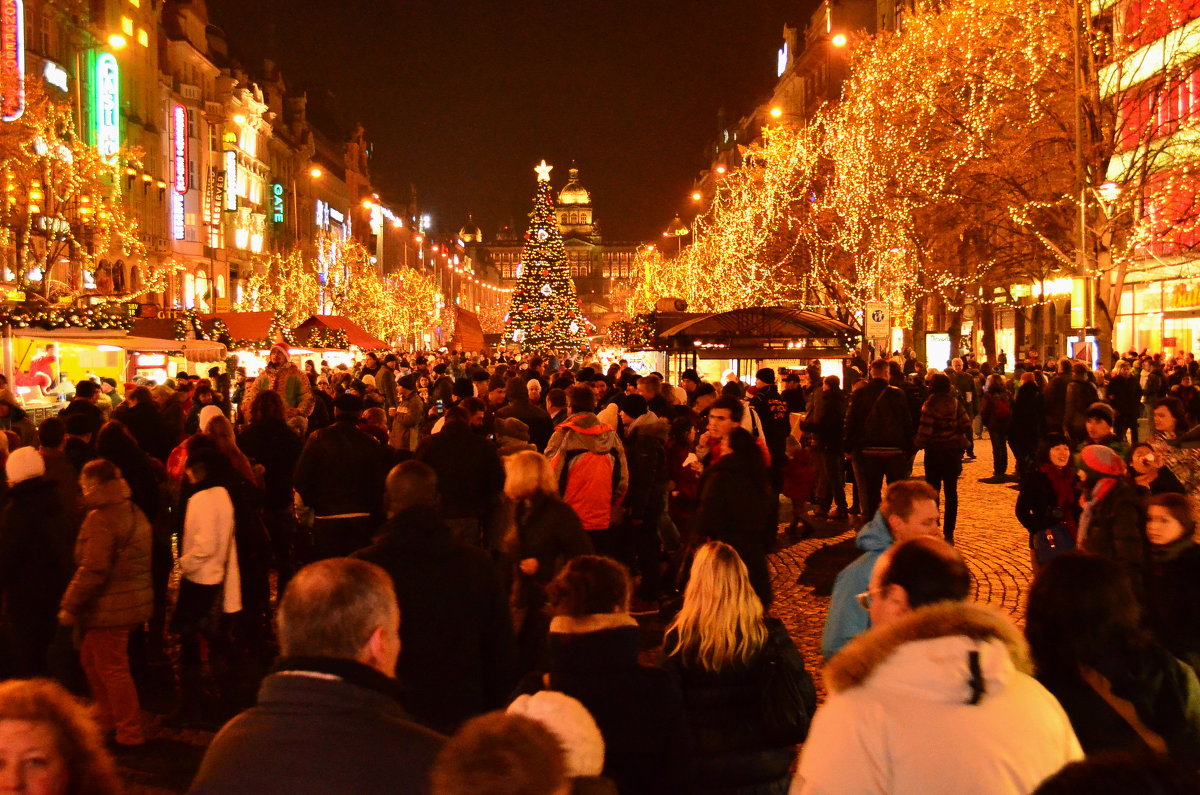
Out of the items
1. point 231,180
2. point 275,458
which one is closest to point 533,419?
point 275,458

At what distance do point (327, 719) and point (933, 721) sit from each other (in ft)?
4.19

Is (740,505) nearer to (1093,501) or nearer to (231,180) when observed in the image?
(1093,501)

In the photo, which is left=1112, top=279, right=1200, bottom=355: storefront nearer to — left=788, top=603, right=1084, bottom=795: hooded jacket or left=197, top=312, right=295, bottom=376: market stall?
left=197, top=312, right=295, bottom=376: market stall

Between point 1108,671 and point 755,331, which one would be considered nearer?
point 1108,671

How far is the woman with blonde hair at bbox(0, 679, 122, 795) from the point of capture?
2344 mm

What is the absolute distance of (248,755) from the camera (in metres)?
2.58

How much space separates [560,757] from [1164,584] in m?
3.46

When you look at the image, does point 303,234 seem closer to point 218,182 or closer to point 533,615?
point 218,182

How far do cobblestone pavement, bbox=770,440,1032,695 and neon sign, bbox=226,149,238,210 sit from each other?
52633mm

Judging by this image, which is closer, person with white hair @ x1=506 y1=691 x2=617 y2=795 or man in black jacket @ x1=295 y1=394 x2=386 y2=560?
person with white hair @ x1=506 y1=691 x2=617 y2=795

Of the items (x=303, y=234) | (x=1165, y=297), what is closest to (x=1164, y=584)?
(x=1165, y=297)

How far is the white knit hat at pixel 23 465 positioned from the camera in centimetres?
678

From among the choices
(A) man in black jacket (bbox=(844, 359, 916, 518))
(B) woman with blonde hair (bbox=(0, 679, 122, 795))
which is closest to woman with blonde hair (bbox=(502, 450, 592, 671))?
(B) woman with blonde hair (bbox=(0, 679, 122, 795))

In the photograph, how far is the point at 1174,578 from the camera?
190 inches
